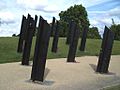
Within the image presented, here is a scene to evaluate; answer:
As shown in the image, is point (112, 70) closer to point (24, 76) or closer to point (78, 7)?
point (24, 76)

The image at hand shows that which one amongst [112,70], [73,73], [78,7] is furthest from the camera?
[78,7]

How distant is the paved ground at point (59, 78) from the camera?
1244 cm

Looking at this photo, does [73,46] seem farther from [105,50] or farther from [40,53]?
[40,53]

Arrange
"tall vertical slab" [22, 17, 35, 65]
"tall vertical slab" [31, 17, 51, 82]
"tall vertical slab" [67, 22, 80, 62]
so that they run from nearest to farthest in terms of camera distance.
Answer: "tall vertical slab" [31, 17, 51, 82]
"tall vertical slab" [22, 17, 35, 65]
"tall vertical slab" [67, 22, 80, 62]

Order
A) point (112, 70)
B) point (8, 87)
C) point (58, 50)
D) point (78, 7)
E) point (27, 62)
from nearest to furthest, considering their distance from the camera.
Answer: point (8, 87) < point (27, 62) < point (112, 70) < point (58, 50) < point (78, 7)

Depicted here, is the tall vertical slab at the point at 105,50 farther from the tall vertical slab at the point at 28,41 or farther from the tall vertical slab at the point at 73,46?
the tall vertical slab at the point at 73,46

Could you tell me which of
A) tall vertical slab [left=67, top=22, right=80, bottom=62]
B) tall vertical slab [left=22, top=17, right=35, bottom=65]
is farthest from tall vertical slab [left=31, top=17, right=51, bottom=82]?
tall vertical slab [left=67, top=22, right=80, bottom=62]

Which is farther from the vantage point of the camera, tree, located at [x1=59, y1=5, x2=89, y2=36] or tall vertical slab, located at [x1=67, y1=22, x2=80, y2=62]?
tree, located at [x1=59, y1=5, x2=89, y2=36]

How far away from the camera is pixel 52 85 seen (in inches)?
504

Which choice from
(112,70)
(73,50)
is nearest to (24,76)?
(112,70)

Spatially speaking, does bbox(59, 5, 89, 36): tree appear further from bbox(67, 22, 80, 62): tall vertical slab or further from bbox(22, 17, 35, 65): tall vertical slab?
bbox(22, 17, 35, 65): tall vertical slab

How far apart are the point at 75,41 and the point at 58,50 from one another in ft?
16.4

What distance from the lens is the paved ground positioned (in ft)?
40.8

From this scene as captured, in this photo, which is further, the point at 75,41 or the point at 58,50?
the point at 58,50
